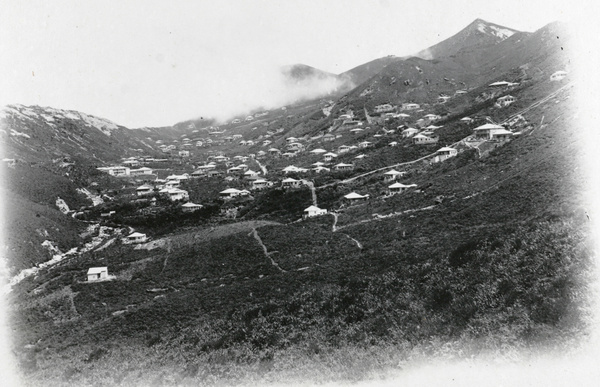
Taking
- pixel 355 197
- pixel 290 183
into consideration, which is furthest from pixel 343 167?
pixel 355 197

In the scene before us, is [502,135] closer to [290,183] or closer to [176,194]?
[290,183]

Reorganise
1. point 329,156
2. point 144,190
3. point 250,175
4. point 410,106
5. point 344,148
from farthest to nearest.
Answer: point 410,106 → point 344,148 → point 144,190 → point 329,156 → point 250,175

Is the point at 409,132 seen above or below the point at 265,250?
above

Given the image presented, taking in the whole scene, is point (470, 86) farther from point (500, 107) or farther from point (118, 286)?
point (118, 286)

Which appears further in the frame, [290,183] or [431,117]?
[431,117]

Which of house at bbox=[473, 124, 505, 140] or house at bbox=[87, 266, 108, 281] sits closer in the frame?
house at bbox=[87, 266, 108, 281]

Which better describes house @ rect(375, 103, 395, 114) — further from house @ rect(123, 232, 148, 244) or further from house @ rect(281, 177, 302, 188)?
house @ rect(123, 232, 148, 244)

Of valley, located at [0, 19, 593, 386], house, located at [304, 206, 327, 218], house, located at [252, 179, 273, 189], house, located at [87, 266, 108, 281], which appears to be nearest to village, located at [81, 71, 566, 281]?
house, located at [304, 206, 327, 218]
